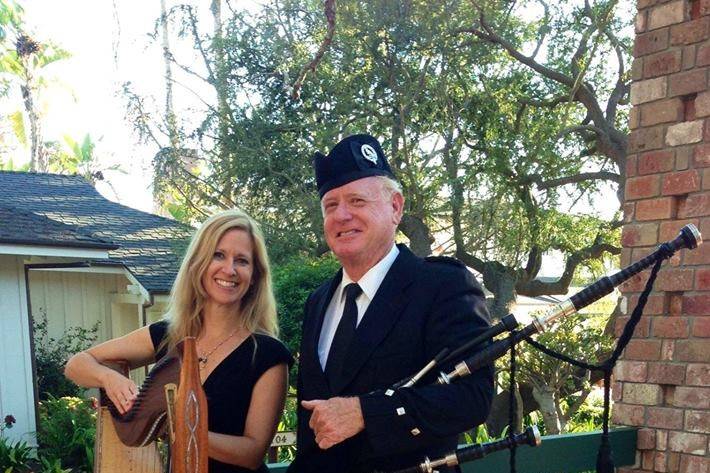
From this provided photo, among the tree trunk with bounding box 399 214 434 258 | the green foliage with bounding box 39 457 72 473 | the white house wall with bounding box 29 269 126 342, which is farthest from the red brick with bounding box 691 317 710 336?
the white house wall with bounding box 29 269 126 342

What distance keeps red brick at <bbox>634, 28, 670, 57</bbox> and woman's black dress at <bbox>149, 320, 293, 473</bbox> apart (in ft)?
5.59

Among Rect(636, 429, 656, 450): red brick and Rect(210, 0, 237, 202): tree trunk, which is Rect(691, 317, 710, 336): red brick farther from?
Rect(210, 0, 237, 202): tree trunk

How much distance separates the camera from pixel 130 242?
14586mm

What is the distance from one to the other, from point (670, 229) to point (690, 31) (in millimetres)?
683

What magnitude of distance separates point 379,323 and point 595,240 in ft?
26.8

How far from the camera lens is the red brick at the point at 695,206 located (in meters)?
2.72

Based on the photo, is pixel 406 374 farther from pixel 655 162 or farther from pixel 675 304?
pixel 655 162

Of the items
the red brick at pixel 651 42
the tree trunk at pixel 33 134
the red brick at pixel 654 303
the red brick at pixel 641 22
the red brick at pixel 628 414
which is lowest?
the red brick at pixel 628 414

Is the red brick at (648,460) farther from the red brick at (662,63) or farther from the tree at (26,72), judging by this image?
the tree at (26,72)

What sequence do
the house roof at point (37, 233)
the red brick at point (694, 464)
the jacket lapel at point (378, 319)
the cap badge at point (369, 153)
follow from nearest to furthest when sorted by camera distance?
1. the jacket lapel at point (378, 319)
2. the cap badge at point (369, 153)
3. the red brick at point (694, 464)
4. the house roof at point (37, 233)

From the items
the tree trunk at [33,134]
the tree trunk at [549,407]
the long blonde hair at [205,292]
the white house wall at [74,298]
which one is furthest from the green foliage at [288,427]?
the tree trunk at [33,134]

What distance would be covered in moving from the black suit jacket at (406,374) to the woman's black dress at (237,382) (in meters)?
0.23

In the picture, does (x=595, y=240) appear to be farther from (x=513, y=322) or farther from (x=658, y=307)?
(x=513, y=322)

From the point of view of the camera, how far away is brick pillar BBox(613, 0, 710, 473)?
274cm
